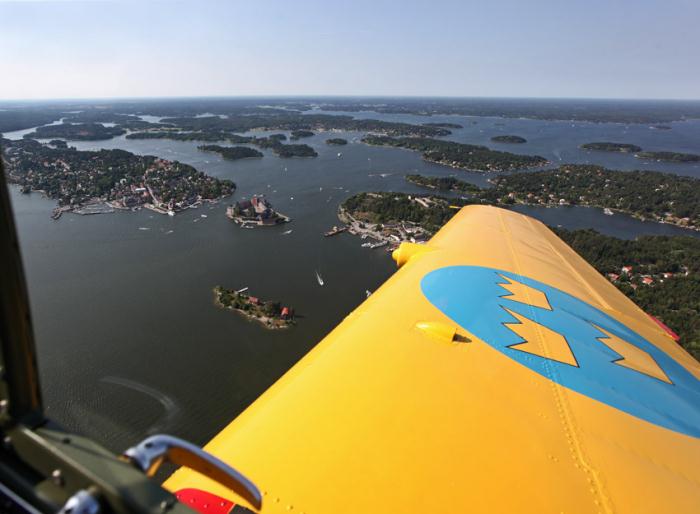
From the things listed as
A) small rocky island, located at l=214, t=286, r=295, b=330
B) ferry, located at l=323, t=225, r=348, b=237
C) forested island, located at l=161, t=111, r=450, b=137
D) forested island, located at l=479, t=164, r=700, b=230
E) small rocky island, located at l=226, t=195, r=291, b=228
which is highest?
forested island, located at l=161, t=111, r=450, b=137

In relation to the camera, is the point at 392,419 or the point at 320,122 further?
the point at 320,122

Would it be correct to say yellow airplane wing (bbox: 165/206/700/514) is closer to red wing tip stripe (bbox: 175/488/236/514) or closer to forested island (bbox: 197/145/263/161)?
red wing tip stripe (bbox: 175/488/236/514)

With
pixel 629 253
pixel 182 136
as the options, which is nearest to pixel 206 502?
pixel 629 253

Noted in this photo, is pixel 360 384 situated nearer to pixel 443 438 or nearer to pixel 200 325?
pixel 443 438

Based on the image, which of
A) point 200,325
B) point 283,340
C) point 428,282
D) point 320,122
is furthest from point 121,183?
point 320,122

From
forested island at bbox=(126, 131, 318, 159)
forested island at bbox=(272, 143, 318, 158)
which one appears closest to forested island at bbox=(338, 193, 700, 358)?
forested island at bbox=(272, 143, 318, 158)
